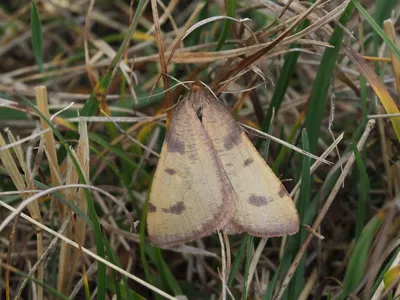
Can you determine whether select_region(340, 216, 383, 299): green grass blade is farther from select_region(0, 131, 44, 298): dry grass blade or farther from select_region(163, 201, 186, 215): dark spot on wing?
select_region(0, 131, 44, 298): dry grass blade

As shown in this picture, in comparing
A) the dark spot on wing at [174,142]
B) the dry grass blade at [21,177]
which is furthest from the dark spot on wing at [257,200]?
the dry grass blade at [21,177]

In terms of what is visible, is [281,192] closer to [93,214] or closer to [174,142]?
[174,142]

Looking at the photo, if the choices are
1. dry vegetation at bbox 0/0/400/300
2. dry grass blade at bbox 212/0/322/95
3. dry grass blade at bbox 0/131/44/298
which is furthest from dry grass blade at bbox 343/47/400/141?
dry grass blade at bbox 0/131/44/298

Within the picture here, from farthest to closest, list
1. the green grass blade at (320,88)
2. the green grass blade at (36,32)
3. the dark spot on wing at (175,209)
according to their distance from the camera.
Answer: the green grass blade at (36,32), the green grass blade at (320,88), the dark spot on wing at (175,209)

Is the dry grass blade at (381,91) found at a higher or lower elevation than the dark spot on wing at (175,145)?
Answer: higher

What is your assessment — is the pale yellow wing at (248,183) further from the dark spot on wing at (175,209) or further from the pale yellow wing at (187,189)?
the dark spot on wing at (175,209)

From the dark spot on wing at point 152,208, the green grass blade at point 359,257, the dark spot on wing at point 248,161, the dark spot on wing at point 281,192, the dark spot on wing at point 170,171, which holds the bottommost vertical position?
the green grass blade at point 359,257

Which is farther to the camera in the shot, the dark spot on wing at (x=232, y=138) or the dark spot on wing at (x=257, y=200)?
the dark spot on wing at (x=232, y=138)

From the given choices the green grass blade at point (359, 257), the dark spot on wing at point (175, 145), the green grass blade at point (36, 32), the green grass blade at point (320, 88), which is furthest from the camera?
the green grass blade at point (36, 32)
